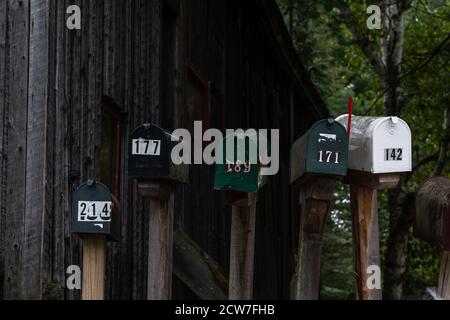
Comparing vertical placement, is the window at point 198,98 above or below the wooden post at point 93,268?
above

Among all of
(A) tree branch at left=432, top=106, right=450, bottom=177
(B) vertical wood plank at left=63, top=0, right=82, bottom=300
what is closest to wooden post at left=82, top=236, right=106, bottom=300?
(B) vertical wood plank at left=63, top=0, right=82, bottom=300

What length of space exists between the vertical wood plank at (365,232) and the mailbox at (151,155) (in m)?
0.94

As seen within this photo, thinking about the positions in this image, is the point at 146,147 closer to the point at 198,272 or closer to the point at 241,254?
the point at 241,254

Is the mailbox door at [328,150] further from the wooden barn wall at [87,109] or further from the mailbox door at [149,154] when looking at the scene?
the wooden barn wall at [87,109]

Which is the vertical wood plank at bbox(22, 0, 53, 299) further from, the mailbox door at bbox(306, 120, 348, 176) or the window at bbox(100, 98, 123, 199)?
the mailbox door at bbox(306, 120, 348, 176)

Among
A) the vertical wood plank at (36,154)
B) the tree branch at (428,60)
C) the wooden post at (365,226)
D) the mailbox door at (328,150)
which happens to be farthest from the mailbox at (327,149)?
the tree branch at (428,60)

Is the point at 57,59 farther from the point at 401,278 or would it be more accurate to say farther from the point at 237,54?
the point at 401,278

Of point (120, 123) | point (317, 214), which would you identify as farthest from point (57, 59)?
point (317, 214)

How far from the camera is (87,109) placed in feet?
24.0

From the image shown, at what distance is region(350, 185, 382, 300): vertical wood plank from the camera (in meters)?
5.09

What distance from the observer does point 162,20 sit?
32.2 ft

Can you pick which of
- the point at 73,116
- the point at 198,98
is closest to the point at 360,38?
the point at 198,98

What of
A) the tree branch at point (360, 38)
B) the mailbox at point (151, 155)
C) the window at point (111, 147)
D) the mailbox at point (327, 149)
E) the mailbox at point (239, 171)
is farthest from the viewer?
the tree branch at point (360, 38)

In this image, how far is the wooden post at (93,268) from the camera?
509cm
